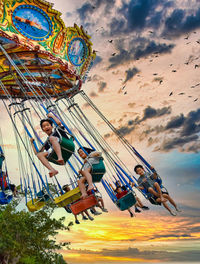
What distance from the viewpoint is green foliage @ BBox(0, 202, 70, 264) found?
9.53 meters

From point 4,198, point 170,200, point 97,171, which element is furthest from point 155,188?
point 4,198

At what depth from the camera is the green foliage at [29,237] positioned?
9531mm

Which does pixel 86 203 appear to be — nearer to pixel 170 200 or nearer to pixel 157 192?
pixel 157 192

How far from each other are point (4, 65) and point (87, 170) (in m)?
6.76

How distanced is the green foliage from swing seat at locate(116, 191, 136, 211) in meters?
4.27

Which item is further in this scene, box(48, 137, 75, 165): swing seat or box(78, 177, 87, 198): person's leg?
box(78, 177, 87, 198): person's leg

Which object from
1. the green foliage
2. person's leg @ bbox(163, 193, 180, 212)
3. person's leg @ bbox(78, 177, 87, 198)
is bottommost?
person's leg @ bbox(163, 193, 180, 212)

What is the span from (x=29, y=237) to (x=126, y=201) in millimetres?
4905

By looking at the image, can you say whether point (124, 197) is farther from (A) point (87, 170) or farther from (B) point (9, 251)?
(B) point (9, 251)

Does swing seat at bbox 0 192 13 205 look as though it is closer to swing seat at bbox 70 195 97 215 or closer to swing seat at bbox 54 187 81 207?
swing seat at bbox 54 187 81 207

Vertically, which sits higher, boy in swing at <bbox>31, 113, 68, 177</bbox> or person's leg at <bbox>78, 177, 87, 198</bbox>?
boy in swing at <bbox>31, 113, 68, 177</bbox>

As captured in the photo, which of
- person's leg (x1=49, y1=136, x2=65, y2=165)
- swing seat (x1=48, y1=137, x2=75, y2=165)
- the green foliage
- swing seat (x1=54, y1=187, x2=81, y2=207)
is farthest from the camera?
the green foliage

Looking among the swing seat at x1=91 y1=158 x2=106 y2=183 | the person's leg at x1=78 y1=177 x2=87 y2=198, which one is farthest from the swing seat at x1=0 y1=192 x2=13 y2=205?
the swing seat at x1=91 y1=158 x2=106 y2=183

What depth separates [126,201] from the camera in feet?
22.8
